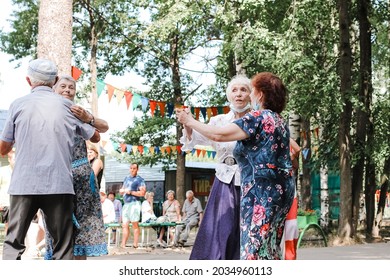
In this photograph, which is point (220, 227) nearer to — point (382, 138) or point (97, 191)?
point (97, 191)

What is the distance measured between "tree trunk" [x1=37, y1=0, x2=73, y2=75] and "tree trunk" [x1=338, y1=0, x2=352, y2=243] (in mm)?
8890

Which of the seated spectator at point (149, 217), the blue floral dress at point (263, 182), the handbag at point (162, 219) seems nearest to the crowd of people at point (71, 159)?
the blue floral dress at point (263, 182)

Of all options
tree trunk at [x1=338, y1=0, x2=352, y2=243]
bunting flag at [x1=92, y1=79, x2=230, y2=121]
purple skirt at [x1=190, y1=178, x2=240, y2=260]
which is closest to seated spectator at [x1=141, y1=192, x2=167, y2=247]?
tree trunk at [x1=338, y1=0, x2=352, y2=243]

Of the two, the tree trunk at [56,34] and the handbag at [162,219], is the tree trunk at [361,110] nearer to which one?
the handbag at [162,219]

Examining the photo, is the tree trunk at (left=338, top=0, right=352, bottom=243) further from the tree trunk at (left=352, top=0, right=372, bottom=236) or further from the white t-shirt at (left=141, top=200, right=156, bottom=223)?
the white t-shirt at (left=141, top=200, right=156, bottom=223)

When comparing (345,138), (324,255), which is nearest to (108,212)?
(345,138)

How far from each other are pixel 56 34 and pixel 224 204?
404cm

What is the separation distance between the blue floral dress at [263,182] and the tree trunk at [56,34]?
4528 mm

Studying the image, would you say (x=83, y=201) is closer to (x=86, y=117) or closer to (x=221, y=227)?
(x=86, y=117)

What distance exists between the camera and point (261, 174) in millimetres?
4988

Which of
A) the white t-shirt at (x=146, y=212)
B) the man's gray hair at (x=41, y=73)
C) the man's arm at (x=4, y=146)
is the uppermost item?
the man's gray hair at (x=41, y=73)

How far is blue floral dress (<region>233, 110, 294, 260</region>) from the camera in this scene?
4973mm

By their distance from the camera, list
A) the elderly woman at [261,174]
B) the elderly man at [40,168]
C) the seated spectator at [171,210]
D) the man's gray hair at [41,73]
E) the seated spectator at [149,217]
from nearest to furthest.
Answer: the elderly woman at [261,174], the elderly man at [40,168], the man's gray hair at [41,73], the seated spectator at [149,217], the seated spectator at [171,210]

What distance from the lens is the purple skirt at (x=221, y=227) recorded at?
591 centimetres
